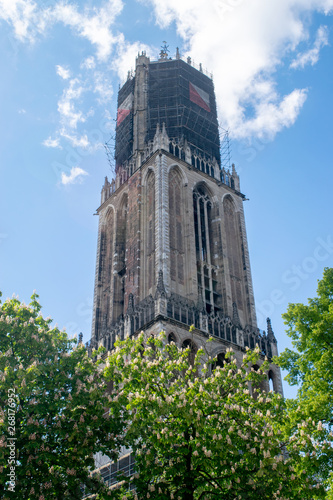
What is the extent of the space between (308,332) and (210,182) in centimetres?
3322

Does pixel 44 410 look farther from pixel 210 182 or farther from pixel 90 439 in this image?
pixel 210 182

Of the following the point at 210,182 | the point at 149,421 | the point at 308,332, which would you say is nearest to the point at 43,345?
the point at 149,421

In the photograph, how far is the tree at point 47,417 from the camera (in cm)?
1833

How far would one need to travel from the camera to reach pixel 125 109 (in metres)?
63.8

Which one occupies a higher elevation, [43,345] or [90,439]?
[43,345]

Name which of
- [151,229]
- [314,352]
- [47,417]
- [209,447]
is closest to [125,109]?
[151,229]

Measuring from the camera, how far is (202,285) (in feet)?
157

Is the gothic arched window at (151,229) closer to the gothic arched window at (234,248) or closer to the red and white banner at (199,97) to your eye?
the gothic arched window at (234,248)

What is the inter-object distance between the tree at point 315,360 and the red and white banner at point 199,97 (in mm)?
40619

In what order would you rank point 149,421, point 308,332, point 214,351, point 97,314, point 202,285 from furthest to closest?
point 97,314
point 202,285
point 214,351
point 308,332
point 149,421

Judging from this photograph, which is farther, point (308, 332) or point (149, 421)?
point (308, 332)

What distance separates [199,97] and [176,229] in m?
19.5

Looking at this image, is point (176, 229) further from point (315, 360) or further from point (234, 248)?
point (315, 360)

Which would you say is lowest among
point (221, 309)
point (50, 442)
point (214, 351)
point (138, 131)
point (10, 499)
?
point (10, 499)
